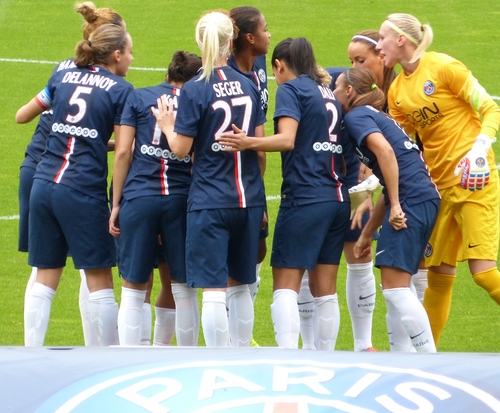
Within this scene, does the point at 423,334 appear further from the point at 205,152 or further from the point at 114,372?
the point at 114,372

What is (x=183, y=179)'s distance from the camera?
488 cm

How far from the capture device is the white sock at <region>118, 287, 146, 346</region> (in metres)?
4.96

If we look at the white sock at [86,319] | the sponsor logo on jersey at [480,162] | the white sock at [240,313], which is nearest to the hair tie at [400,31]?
the sponsor logo on jersey at [480,162]

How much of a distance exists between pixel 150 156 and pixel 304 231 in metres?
0.81

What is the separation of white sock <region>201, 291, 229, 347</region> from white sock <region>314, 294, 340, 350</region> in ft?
1.99

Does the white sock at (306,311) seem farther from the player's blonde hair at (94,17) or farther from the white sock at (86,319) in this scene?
the player's blonde hair at (94,17)

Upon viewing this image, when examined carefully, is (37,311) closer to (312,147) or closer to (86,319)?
(86,319)

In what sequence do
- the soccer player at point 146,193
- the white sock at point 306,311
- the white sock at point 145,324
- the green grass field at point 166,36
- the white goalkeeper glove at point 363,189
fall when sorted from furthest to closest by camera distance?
the green grass field at point 166,36
the white sock at point 306,311
the white sock at point 145,324
the white goalkeeper glove at point 363,189
the soccer player at point 146,193

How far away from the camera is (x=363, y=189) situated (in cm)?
526

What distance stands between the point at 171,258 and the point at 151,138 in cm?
57

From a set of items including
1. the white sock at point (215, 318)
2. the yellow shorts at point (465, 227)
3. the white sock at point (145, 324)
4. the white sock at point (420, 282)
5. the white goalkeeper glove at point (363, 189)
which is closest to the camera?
the white sock at point (215, 318)

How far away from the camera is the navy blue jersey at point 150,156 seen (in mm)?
4812

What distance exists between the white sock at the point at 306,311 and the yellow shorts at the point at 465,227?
68cm

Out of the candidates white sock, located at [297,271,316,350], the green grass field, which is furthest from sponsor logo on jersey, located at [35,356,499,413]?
the green grass field
